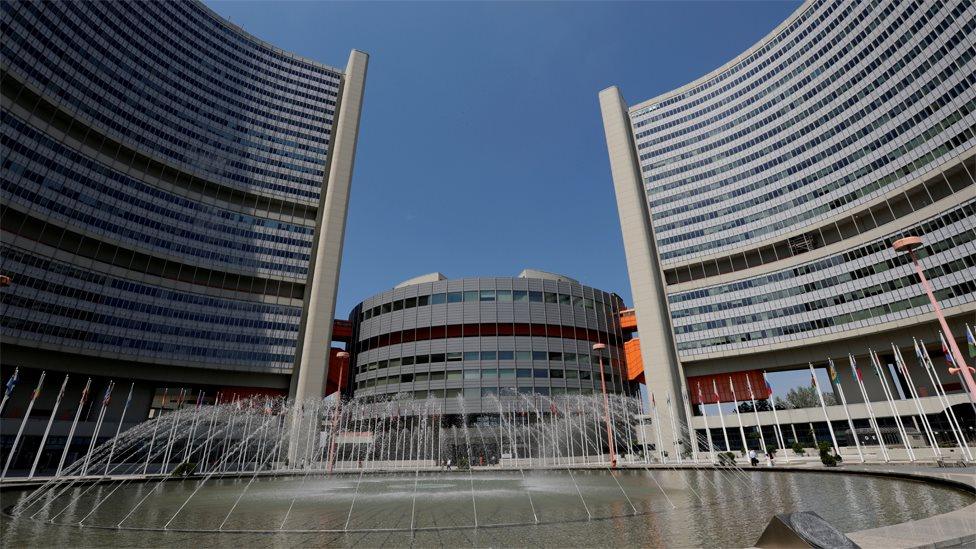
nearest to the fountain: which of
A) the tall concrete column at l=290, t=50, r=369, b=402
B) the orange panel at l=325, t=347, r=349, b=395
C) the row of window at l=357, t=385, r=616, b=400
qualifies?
the row of window at l=357, t=385, r=616, b=400

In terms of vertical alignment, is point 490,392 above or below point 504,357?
below

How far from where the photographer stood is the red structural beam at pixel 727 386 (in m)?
70.1

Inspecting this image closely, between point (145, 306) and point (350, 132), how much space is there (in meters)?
50.3

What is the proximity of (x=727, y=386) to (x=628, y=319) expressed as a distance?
64.8 feet

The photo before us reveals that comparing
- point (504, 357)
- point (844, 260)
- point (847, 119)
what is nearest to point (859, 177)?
point (847, 119)

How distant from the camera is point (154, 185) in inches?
2926

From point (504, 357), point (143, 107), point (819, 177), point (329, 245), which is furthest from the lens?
point (329, 245)

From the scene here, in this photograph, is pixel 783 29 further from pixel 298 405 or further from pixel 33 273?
pixel 33 273

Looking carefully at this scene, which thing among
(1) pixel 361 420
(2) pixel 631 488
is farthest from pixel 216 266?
(2) pixel 631 488

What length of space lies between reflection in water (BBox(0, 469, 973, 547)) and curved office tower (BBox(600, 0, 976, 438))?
48314 millimetres

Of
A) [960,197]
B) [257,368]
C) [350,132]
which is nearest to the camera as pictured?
[960,197]

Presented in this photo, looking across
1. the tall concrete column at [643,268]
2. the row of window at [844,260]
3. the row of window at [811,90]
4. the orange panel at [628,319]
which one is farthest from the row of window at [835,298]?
the row of window at [811,90]

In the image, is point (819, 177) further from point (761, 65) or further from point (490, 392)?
point (490, 392)

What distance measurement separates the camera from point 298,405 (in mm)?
72438
